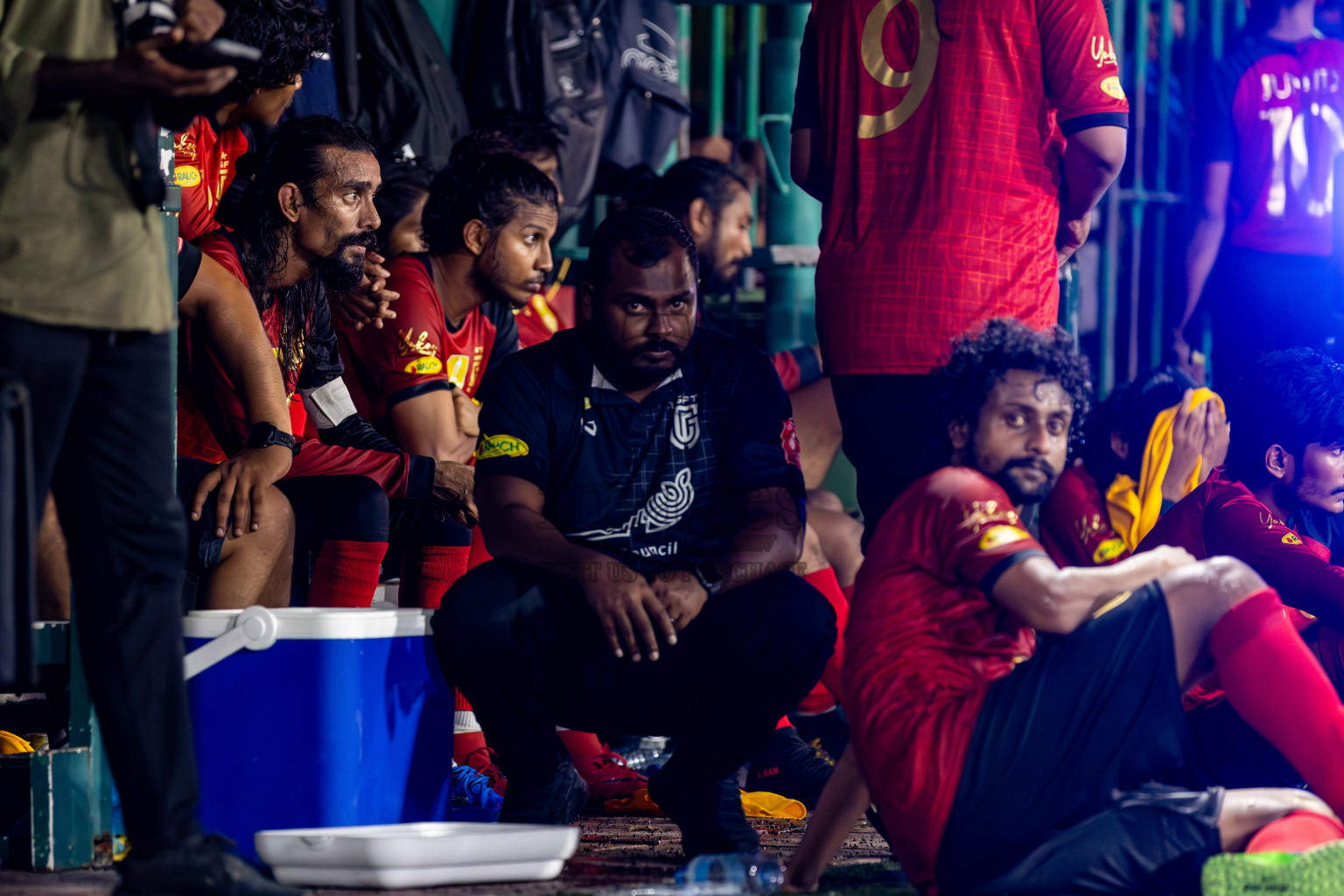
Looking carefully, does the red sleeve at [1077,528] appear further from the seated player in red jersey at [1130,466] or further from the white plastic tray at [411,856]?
the white plastic tray at [411,856]

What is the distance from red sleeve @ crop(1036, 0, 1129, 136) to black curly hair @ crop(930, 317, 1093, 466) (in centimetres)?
60

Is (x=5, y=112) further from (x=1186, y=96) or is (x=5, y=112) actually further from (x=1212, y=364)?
(x=1186, y=96)

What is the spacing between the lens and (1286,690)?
2699 mm

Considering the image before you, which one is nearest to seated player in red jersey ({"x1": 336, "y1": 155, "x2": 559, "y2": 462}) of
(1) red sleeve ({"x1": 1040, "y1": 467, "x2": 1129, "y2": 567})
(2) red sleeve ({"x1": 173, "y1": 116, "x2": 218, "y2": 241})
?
(2) red sleeve ({"x1": 173, "y1": 116, "x2": 218, "y2": 241})

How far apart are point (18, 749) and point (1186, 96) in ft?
16.2

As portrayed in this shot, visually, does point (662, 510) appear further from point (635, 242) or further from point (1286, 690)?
point (1286, 690)

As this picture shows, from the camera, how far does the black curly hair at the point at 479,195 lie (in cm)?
457

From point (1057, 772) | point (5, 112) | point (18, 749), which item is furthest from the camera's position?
point (18, 749)

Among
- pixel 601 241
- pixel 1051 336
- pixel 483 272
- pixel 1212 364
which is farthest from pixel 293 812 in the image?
pixel 1212 364

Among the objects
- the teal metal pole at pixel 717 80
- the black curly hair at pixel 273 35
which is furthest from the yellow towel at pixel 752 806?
the teal metal pole at pixel 717 80

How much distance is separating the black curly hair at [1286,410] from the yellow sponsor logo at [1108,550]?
0.74m

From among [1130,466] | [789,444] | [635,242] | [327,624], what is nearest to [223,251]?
[635,242]

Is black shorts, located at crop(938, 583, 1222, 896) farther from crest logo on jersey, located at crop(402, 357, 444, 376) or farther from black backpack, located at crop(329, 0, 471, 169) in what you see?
black backpack, located at crop(329, 0, 471, 169)

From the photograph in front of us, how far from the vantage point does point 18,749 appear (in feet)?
12.4
